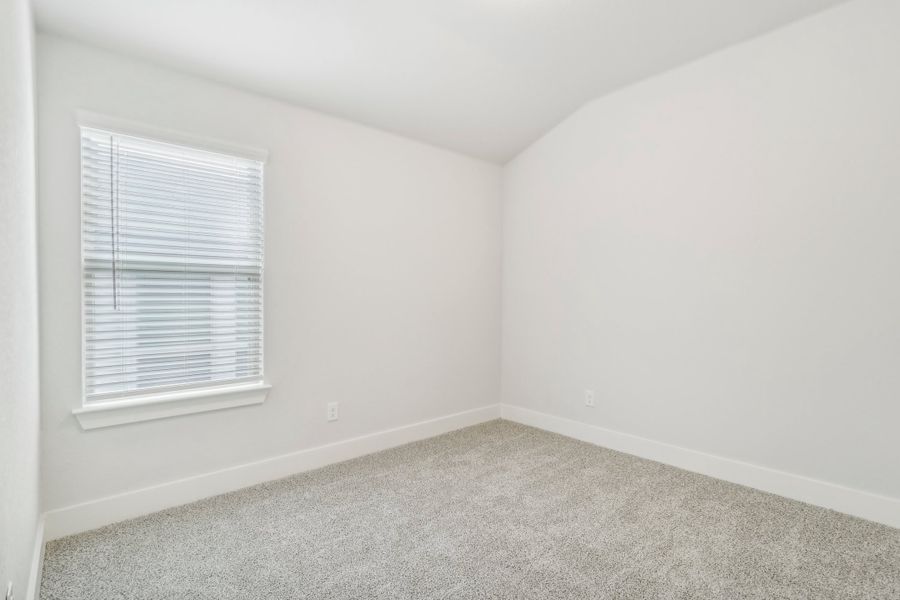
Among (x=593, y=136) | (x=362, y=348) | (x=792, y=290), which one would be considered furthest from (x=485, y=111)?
(x=792, y=290)

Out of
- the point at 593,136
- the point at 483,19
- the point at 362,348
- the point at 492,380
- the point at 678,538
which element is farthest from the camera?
the point at 492,380

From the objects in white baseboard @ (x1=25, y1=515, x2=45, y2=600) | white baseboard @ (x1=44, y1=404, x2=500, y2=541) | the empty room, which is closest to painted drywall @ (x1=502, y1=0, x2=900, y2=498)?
the empty room

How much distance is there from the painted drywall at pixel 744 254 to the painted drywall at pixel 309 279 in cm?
70

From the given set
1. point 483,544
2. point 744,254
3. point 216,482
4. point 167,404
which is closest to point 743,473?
point 744,254

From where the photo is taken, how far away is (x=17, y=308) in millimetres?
1405

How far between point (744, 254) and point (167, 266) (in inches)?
126

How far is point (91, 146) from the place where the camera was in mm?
2215

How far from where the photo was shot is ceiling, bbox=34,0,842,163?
7.06 feet

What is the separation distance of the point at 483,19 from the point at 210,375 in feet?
7.89

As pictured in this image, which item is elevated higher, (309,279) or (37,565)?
(309,279)

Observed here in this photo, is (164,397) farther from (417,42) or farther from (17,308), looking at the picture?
(417,42)

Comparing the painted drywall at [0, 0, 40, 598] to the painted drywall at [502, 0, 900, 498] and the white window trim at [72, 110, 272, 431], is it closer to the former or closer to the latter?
the white window trim at [72, 110, 272, 431]

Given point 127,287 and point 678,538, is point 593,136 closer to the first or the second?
point 678,538

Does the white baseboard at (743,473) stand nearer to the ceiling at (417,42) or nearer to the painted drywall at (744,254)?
the painted drywall at (744,254)
